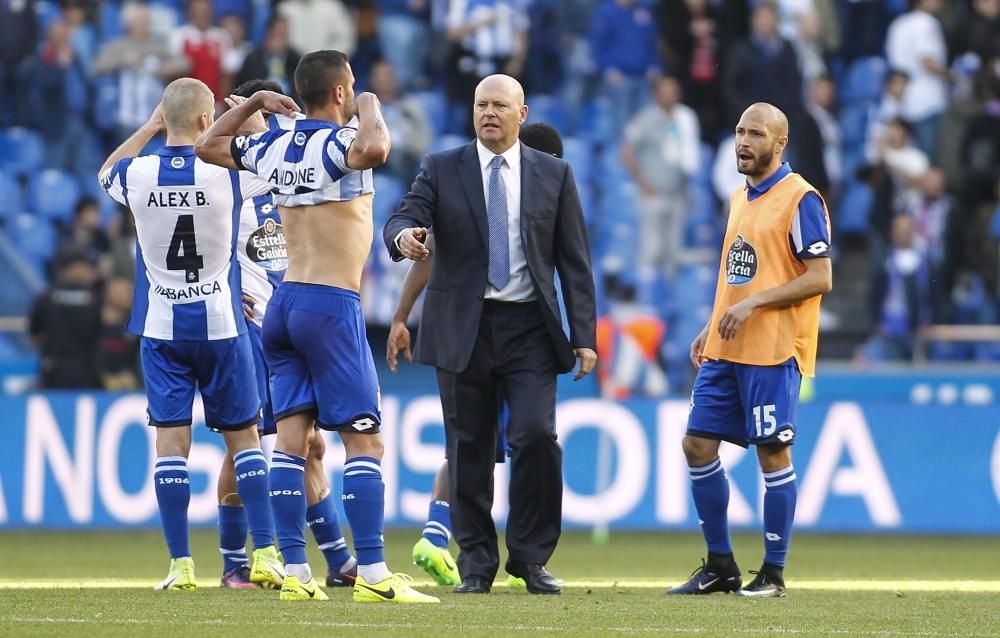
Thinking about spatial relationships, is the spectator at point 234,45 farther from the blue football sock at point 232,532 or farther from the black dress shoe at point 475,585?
the black dress shoe at point 475,585

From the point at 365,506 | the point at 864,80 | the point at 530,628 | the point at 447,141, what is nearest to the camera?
the point at 530,628

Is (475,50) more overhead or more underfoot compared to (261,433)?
more overhead

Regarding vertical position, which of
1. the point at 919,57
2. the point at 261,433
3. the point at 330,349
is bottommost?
the point at 261,433

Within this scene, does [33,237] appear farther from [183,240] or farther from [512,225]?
[512,225]

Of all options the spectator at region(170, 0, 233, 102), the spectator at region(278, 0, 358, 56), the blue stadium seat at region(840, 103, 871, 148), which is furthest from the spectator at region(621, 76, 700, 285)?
the spectator at region(170, 0, 233, 102)

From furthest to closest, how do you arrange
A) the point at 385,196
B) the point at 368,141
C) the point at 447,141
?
the point at 447,141, the point at 385,196, the point at 368,141

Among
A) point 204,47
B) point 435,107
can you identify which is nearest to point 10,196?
point 204,47

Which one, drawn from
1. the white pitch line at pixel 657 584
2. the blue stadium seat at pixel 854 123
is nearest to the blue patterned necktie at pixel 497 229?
the white pitch line at pixel 657 584

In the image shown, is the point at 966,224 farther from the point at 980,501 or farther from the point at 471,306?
the point at 471,306

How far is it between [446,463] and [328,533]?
2.30ft

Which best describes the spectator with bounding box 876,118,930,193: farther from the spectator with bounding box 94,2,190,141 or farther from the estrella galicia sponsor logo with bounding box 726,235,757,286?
the estrella galicia sponsor logo with bounding box 726,235,757,286

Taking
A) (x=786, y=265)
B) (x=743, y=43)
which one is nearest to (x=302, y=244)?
(x=786, y=265)

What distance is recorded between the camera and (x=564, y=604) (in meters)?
7.55

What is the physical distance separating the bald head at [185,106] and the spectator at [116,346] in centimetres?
730
